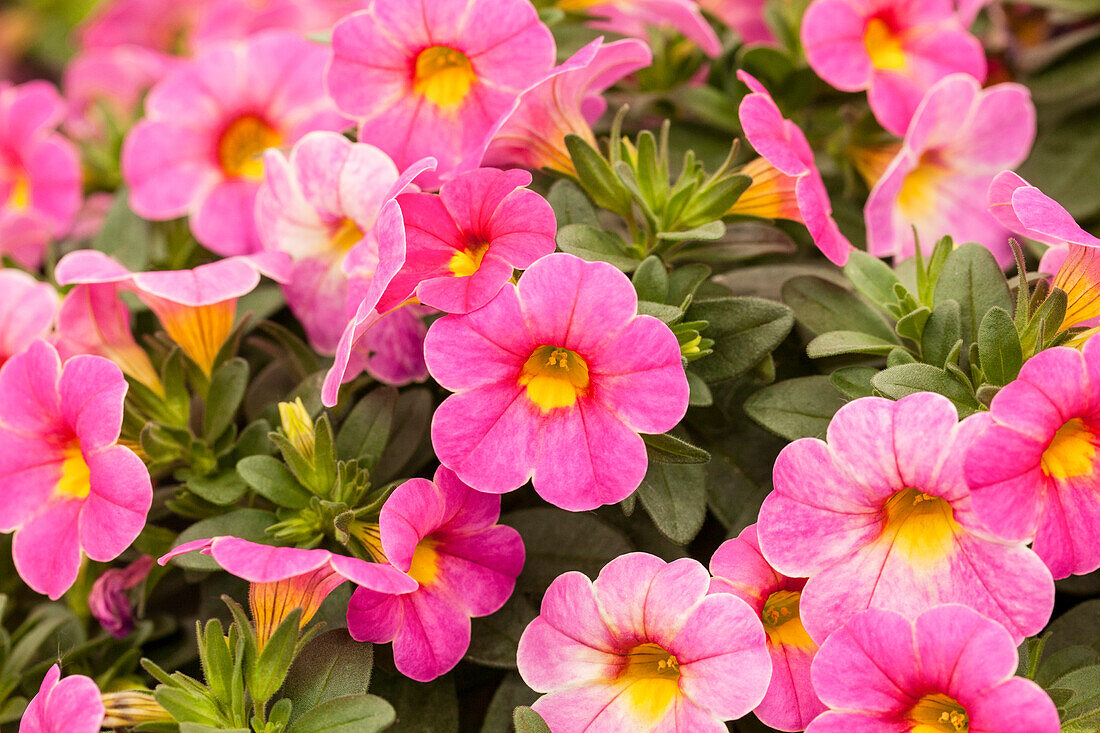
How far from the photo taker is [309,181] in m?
0.89

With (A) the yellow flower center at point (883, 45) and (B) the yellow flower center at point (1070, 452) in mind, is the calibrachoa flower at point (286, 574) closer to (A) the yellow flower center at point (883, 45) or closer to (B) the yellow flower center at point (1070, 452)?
(B) the yellow flower center at point (1070, 452)

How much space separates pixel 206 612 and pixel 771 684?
1.71 ft

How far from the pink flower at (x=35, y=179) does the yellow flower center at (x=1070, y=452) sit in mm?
1091

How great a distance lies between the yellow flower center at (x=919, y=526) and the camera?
27.0 inches

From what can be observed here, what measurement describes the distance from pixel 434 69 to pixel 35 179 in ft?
1.95

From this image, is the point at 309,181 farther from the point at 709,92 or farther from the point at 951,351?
the point at 951,351

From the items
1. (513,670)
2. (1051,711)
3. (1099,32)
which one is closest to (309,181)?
(513,670)

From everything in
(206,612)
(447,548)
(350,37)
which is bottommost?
(206,612)

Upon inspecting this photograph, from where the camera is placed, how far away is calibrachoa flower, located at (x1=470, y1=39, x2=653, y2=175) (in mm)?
837

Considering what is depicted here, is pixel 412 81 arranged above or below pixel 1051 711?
above

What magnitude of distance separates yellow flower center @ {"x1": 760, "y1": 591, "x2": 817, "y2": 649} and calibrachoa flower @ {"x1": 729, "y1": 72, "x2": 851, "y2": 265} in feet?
0.93

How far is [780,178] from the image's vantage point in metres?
0.86

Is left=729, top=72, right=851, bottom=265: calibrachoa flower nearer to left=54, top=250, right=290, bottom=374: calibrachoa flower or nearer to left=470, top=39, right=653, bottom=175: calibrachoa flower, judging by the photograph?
left=470, top=39, right=653, bottom=175: calibrachoa flower

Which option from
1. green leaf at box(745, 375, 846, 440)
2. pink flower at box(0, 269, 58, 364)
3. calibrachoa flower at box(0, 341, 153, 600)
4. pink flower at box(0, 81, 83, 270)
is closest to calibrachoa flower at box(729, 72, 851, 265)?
green leaf at box(745, 375, 846, 440)
